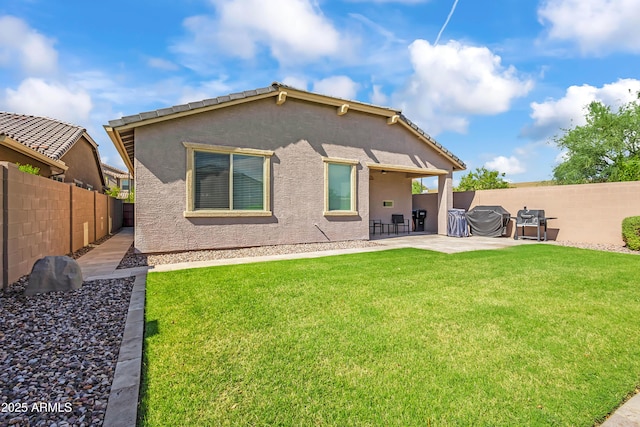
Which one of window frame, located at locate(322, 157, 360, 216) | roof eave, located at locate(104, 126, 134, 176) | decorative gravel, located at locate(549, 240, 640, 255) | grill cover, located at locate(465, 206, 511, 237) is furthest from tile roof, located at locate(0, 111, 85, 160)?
decorative gravel, located at locate(549, 240, 640, 255)

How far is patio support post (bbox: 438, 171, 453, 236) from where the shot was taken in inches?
568

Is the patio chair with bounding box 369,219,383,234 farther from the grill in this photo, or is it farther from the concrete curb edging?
the concrete curb edging

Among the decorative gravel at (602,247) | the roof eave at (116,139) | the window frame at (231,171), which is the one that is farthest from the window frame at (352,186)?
the decorative gravel at (602,247)

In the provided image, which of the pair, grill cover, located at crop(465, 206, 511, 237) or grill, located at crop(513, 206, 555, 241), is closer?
grill, located at crop(513, 206, 555, 241)

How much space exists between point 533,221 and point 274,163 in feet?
35.0

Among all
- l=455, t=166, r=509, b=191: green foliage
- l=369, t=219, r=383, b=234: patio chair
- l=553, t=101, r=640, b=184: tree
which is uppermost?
l=553, t=101, r=640, b=184: tree

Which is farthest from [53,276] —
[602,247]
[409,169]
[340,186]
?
[602,247]

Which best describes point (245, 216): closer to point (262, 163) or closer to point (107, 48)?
point (262, 163)

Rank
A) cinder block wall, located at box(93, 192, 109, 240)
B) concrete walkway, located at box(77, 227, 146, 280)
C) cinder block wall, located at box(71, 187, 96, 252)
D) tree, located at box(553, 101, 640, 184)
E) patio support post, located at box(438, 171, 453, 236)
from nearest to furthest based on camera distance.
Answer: concrete walkway, located at box(77, 227, 146, 280) → cinder block wall, located at box(71, 187, 96, 252) → cinder block wall, located at box(93, 192, 109, 240) → patio support post, located at box(438, 171, 453, 236) → tree, located at box(553, 101, 640, 184)

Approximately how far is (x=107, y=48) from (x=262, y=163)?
7.07m

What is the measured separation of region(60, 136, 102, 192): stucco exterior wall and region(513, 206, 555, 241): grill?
20.0m

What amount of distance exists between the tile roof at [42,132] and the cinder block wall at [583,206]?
19.3 meters

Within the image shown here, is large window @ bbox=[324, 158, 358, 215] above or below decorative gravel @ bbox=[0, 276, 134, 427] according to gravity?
above

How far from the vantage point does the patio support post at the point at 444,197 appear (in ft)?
47.3
